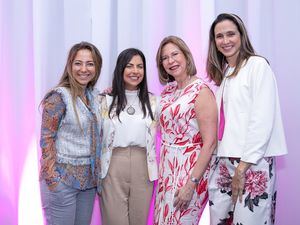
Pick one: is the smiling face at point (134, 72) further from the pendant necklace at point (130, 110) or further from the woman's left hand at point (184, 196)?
the woman's left hand at point (184, 196)

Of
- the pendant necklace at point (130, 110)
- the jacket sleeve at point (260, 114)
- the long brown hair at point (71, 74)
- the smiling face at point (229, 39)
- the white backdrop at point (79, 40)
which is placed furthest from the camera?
the white backdrop at point (79, 40)

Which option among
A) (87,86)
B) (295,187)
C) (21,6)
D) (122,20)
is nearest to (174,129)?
(87,86)

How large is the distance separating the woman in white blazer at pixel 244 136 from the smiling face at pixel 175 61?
0.21m

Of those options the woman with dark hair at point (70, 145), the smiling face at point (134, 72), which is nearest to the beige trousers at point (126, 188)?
the woman with dark hair at point (70, 145)

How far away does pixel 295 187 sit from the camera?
2.26m

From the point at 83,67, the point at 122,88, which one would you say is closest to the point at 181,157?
the point at 122,88

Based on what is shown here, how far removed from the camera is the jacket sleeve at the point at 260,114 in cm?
139

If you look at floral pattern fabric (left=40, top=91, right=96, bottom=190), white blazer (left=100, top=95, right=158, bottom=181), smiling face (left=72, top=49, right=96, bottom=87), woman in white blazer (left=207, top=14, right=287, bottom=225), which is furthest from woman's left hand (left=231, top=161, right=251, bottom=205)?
smiling face (left=72, top=49, right=96, bottom=87)

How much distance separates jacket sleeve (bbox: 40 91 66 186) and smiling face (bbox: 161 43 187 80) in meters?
0.56

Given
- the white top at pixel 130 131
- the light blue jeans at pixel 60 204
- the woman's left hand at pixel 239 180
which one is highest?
the white top at pixel 130 131

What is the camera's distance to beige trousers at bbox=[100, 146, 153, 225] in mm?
1797

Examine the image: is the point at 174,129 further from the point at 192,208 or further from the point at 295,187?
the point at 295,187

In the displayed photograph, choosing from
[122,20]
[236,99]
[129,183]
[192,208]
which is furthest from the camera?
[122,20]

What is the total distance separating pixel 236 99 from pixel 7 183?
1501 millimetres
